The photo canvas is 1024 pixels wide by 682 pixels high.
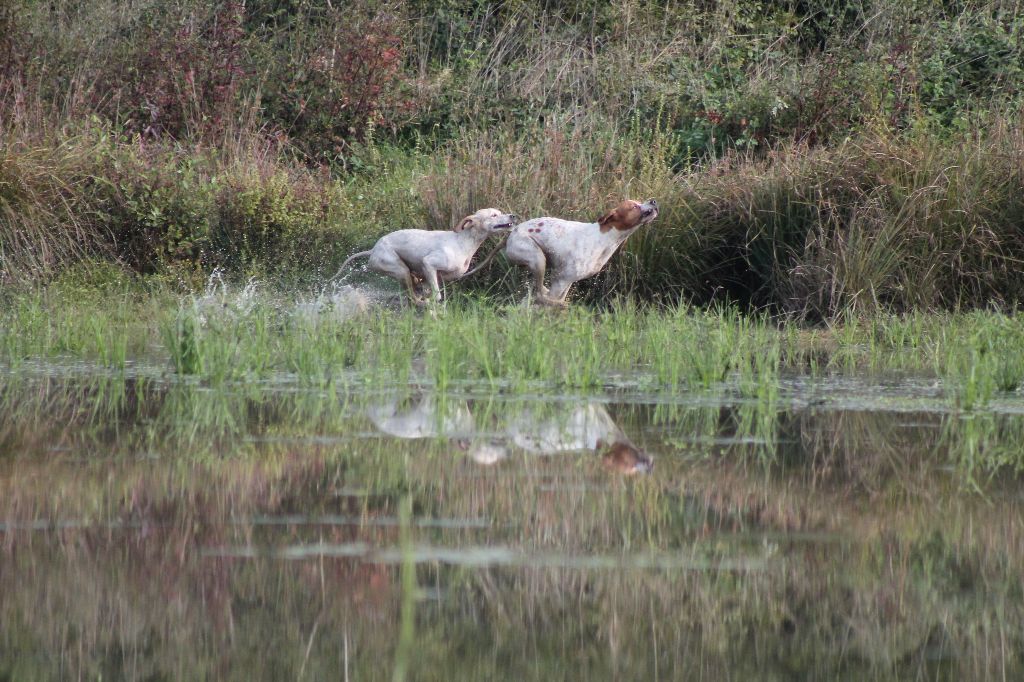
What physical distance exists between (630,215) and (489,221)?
98 centimetres

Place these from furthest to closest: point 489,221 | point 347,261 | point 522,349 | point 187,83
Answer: point 187,83 → point 347,261 → point 489,221 → point 522,349

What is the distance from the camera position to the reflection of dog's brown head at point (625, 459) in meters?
4.71

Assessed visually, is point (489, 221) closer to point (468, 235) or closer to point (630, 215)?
point (468, 235)

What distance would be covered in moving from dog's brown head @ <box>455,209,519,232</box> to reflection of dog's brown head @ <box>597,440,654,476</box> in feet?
17.2

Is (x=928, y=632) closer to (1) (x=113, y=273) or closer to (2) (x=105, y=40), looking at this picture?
(1) (x=113, y=273)

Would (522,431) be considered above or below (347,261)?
above

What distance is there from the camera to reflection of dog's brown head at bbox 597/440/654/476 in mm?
4715

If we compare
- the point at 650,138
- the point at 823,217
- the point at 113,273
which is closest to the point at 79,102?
the point at 113,273

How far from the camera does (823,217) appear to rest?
11.3m

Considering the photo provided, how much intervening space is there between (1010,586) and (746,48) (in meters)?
16.0

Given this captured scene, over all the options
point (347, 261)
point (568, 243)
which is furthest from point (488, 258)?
point (347, 261)

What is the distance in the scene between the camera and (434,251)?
10539mm

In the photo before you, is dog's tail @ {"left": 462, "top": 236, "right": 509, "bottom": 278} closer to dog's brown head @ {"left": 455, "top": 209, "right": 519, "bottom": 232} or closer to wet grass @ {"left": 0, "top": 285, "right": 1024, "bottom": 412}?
dog's brown head @ {"left": 455, "top": 209, "right": 519, "bottom": 232}

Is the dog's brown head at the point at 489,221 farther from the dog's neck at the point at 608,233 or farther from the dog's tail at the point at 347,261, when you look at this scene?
the dog's tail at the point at 347,261
